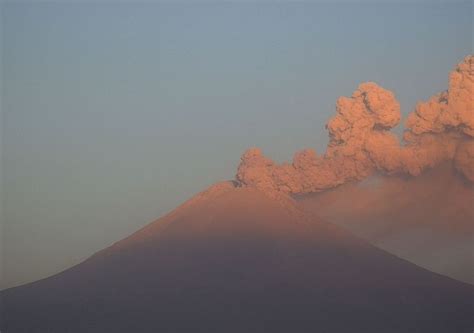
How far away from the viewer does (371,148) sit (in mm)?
76750

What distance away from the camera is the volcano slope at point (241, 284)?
63125mm

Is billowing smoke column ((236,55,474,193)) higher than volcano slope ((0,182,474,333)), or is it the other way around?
billowing smoke column ((236,55,474,193))

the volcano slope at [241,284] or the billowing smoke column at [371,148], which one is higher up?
the billowing smoke column at [371,148]

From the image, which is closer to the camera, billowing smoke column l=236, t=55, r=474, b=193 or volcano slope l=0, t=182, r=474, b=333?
volcano slope l=0, t=182, r=474, b=333

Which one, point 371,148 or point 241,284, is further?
point 371,148

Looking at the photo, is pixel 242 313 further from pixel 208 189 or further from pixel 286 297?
pixel 208 189

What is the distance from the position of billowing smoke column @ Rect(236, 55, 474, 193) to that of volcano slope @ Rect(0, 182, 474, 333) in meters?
1.77

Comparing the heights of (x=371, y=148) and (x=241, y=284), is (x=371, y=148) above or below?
above

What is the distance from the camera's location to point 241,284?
6688 centimetres

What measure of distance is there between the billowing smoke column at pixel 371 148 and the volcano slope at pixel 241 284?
5.79 ft

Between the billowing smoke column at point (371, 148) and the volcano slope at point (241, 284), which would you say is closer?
the volcano slope at point (241, 284)

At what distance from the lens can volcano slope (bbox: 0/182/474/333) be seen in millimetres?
63125

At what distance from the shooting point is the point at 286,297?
65.2 metres

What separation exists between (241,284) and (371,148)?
51.1 feet
